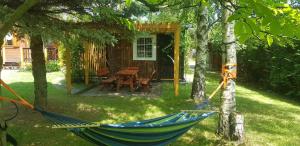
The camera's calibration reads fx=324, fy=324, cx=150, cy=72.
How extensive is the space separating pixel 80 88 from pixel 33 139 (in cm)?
687

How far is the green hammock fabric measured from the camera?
3.87 meters

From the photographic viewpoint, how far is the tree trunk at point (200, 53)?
31.3 feet

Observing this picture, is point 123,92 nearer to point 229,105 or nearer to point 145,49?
point 145,49

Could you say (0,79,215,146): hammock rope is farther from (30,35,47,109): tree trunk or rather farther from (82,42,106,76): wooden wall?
(82,42,106,76): wooden wall

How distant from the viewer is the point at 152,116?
7.87 meters

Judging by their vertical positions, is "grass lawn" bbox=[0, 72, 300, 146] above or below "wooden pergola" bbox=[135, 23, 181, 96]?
below

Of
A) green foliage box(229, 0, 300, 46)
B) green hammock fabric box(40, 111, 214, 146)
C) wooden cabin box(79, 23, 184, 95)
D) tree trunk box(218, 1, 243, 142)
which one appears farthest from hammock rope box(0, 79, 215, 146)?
wooden cabin box(79, 23, 184, 95)

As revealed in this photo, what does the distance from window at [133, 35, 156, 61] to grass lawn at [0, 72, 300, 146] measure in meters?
3.36

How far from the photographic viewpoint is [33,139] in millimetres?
5797

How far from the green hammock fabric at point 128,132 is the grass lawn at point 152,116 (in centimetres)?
152

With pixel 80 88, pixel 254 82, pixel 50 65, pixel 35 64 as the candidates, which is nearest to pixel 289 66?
pixel 254 82

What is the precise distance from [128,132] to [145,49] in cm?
1152

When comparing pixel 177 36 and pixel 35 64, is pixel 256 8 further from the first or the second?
pixel 177 36

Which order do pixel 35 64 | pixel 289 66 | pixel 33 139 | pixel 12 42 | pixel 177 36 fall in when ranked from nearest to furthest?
pixel 33 139, pixel 35 64, pixel 177 36, pixel 289 66, pixel 12 42
